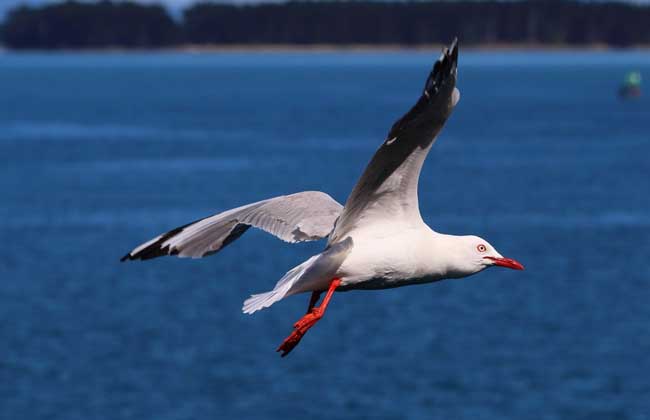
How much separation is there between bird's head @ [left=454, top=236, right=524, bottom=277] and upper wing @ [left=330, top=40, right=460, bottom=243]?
539 millimetres

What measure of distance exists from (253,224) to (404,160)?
1.85 m

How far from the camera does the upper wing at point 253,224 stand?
Answer: 12570 millimetres

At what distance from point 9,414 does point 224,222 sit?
116ft

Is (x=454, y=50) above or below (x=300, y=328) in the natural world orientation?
above

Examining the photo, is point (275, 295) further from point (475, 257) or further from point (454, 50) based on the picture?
point (454, 50)

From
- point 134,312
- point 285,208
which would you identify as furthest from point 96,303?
point 285,208

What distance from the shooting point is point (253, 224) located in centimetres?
1313

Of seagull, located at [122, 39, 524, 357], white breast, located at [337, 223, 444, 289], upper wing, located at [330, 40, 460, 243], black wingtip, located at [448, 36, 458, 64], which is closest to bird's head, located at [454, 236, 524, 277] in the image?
seagull, located at [122, 39, 524, 357]

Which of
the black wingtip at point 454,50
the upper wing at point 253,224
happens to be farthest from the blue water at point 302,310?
the black wingtip at point 454,50

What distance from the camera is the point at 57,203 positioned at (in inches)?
3179

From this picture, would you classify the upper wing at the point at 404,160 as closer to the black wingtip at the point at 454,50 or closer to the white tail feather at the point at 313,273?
the black wingtip at the point at 454,50

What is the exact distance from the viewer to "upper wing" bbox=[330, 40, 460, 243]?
11.1 m

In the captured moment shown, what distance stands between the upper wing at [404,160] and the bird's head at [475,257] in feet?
1.77

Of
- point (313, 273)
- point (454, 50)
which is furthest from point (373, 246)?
point (454, 50)
